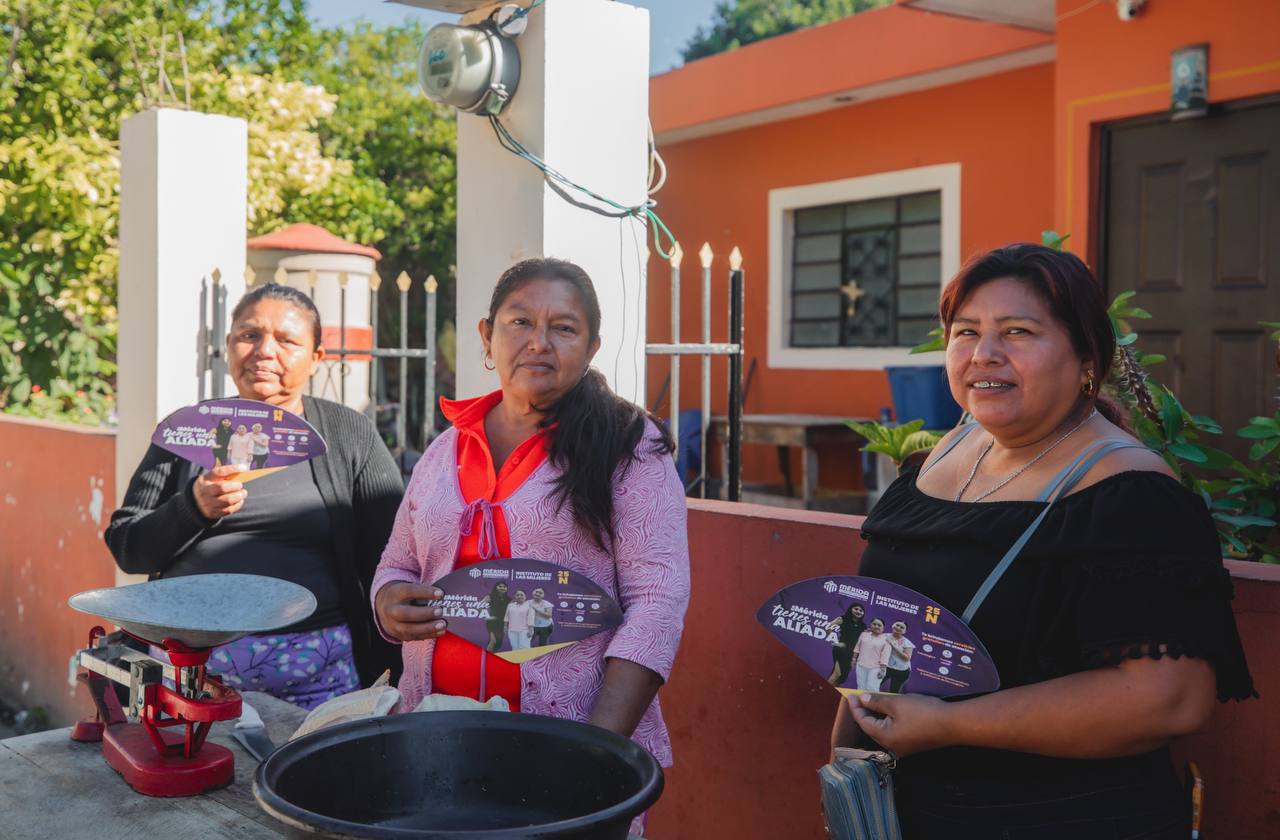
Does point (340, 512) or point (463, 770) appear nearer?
point (463, 770)

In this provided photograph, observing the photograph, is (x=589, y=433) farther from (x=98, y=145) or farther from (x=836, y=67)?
(x=98, y=145)

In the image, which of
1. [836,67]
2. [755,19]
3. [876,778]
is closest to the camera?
[876,778]

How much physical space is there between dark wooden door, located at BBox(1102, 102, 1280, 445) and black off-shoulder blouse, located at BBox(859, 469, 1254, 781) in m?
4.63

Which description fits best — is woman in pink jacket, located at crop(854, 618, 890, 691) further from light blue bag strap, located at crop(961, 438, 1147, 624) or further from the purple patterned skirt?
the purple patterned skirt

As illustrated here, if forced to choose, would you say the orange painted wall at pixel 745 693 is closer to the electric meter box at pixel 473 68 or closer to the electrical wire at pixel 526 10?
the electric meter box at pixel 473 68

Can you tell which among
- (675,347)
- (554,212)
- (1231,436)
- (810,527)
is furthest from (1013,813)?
(1231,436)

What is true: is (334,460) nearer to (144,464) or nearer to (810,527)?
(144,464)

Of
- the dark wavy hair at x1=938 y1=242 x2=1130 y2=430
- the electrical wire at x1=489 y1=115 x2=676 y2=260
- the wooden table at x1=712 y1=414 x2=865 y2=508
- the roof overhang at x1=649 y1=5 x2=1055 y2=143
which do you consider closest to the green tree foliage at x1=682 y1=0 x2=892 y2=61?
the roof overhang at x1=649 y1=5 x2=1055 y2=143

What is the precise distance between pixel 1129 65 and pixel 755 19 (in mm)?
27918

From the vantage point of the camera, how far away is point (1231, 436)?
6137 millimetres

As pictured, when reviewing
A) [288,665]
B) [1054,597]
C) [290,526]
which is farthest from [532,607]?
[290,526]

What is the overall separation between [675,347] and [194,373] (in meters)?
2.12

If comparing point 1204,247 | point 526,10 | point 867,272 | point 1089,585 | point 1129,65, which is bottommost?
point 1089,585

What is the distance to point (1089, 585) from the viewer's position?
165 cm
